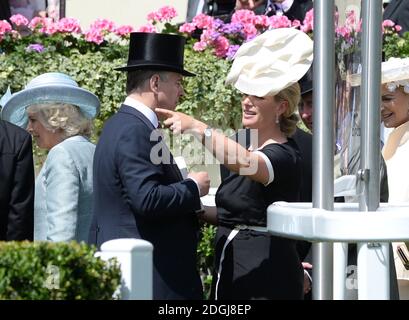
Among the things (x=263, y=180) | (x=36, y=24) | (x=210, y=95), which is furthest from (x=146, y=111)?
(x=36, y=24)

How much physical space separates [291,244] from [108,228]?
0.84m

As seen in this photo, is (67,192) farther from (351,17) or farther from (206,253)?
(351,17)

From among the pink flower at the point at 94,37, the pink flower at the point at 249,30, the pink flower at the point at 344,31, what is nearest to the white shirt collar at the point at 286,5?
the pink flower at the point at 249,30

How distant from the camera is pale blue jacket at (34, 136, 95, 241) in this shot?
5.69 meters

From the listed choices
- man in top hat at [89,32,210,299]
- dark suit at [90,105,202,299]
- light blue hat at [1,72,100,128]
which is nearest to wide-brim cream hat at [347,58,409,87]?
man in top hat at [89,32,210,299]

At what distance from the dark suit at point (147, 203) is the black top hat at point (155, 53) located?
9.8 inches

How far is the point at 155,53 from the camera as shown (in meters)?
5.32

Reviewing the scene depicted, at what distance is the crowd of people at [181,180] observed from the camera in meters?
5.00

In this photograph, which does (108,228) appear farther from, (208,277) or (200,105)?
(200,105)

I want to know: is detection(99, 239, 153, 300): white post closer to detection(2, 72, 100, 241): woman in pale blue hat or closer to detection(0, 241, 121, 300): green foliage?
detection(0, 241, 121, 300): green foliage

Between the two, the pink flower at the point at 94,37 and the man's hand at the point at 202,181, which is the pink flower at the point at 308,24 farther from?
the man's hand at the point at 202,181

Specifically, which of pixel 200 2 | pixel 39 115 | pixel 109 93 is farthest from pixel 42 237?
pixel 200 2

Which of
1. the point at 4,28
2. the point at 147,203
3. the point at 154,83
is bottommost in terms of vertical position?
the point at 147,203

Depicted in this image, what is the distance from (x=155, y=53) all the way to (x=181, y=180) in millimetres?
611
